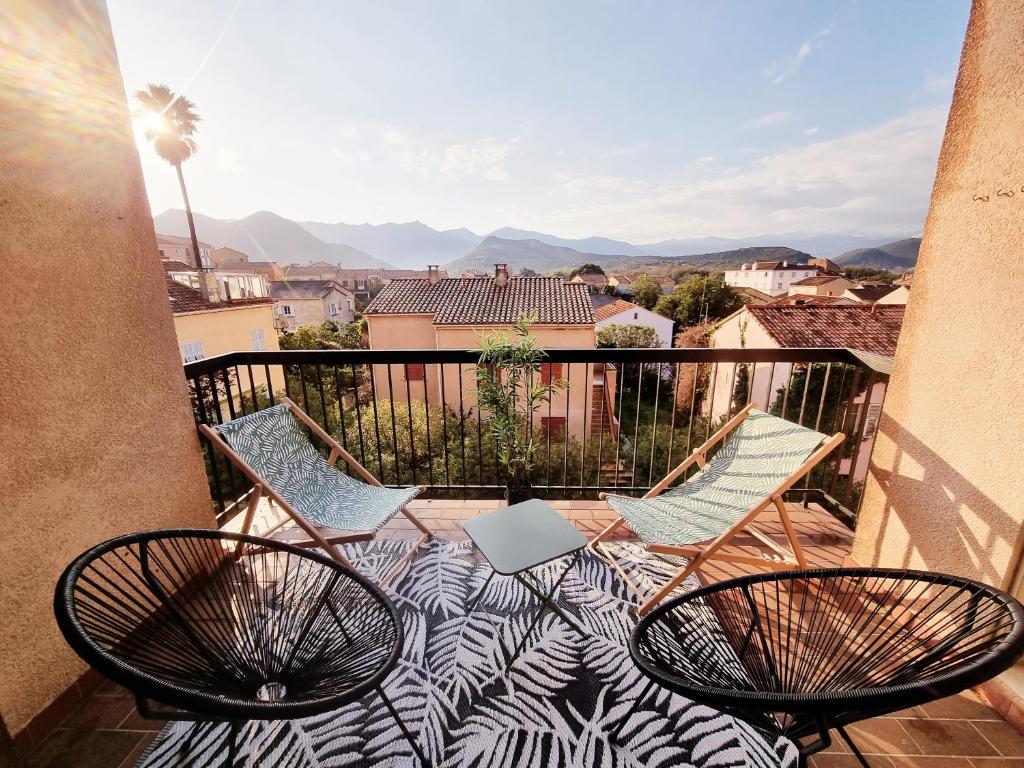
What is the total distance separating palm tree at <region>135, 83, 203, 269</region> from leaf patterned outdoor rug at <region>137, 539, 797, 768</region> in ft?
62.3

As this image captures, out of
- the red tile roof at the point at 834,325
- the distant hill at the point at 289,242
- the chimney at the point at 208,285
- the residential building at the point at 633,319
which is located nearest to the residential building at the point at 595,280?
the residential building at the point at 633,319

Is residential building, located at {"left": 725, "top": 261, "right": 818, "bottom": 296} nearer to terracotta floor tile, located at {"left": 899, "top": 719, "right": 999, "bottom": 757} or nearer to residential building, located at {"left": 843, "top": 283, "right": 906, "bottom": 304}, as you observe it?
residential building, located at {"left": 843, "top": 283, "right": 906, "bottom": 304}

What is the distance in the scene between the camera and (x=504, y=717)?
4.70 ft

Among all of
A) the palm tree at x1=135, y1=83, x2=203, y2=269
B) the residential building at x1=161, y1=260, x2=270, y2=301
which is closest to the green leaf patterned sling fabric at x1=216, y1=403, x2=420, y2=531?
the residential building at x1=161, y1=260, x2=270, y2=301

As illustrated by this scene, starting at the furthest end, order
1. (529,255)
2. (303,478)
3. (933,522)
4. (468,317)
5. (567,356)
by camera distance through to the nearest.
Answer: (529,255) → (468,317) → (567,356) → (303,478) → (933,522)

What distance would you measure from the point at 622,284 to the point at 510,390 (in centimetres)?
3536

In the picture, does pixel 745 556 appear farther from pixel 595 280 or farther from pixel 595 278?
pixel 595 278

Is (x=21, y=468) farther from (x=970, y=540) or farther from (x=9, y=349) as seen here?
(x=970, y=540)

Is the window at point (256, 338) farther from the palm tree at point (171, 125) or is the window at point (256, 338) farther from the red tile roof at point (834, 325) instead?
the red tile roof at point (834, 325)

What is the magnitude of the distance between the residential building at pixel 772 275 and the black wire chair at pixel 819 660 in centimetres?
3745

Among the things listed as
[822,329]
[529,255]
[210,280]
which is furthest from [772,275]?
[210,280]

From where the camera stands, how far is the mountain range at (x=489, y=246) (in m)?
12.9

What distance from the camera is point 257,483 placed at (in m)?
1.85

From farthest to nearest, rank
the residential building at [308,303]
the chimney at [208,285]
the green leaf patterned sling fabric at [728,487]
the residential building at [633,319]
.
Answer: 1. the residential building at [308,303]
2. the residential building at [633,319]
3. the chimney at [208,285]
4. the green leaf patterned sling fabric at [728,487]
